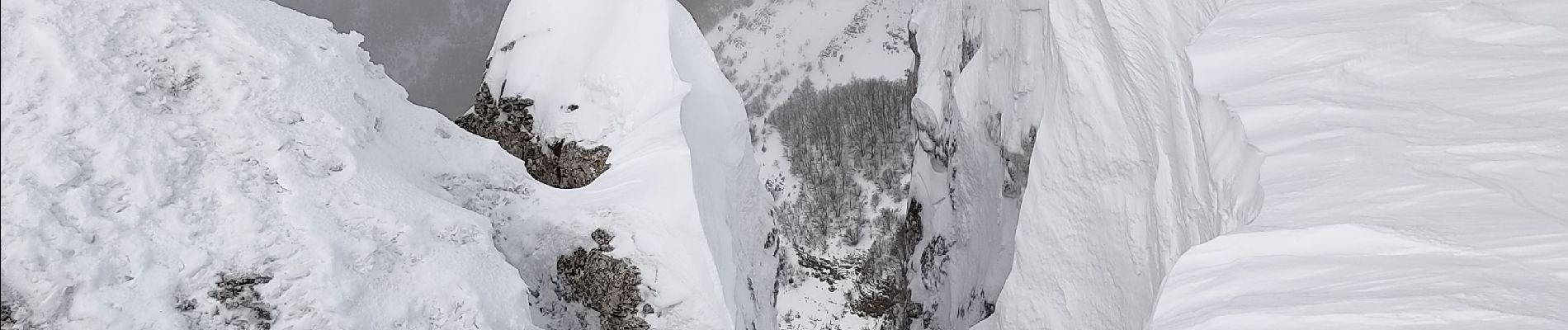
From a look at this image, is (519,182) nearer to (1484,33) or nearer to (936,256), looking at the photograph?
(1484,33)

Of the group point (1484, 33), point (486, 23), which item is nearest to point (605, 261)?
point (1484, 33)

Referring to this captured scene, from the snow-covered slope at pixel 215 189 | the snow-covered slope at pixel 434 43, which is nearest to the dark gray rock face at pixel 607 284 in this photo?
the snow-covered slope at pixel 215 189

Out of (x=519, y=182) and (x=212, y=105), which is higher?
(x=212, y=105)

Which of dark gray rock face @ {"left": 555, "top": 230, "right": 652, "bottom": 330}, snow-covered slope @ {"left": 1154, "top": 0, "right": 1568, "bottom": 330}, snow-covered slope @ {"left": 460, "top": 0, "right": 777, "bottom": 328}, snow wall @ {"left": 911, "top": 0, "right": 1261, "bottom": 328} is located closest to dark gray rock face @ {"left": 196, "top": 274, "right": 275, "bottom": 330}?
snow-covered slope @ {"left": 460, "top": 0, "right": 777, "bottom": 328}

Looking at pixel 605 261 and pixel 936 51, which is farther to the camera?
pixel 936 51

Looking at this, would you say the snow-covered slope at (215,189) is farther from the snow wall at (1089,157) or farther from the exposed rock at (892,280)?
the exposed rock at (892,280)

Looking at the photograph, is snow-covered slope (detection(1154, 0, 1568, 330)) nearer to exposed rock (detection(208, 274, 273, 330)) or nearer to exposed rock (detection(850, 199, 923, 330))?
exposed rock (detection(208, 274, 273, 330))
